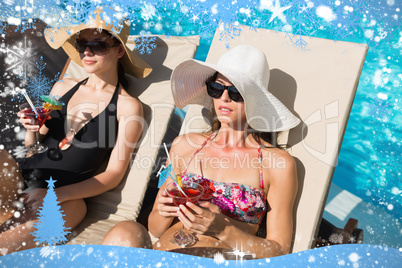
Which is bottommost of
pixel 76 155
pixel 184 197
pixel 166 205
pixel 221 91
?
pixel 76 155

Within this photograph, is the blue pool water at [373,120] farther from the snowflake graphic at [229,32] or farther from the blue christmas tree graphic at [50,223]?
the blue christmas tree graphic at [50,223]

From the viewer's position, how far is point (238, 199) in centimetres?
277

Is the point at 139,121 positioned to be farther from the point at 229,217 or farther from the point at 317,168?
the point at 317,168

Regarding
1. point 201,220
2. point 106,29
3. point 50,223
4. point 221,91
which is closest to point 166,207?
point 201,220

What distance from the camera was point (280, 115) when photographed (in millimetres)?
3135

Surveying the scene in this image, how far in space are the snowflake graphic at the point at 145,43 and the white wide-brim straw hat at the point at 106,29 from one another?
0.34 metres

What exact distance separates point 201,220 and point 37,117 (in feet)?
5.27

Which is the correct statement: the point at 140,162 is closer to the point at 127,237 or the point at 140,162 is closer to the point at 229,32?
the point at 127,237

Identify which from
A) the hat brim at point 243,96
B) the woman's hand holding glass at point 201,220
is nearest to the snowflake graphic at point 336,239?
the hat brim at point 243,96

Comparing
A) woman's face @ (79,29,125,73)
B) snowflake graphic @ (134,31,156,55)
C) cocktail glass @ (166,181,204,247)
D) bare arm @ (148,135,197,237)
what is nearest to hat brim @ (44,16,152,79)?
woman's face @ (79,29,125,73)

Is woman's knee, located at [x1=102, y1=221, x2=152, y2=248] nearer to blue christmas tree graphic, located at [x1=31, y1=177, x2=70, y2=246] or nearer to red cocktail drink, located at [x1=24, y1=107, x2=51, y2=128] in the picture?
blue christmas tree graphic, located at [x1=31, y1=177, x2=70, y2=246]

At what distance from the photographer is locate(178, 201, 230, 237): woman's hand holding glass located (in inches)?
98.8

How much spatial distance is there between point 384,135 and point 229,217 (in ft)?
16.1

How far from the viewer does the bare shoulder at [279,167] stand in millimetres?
2781
